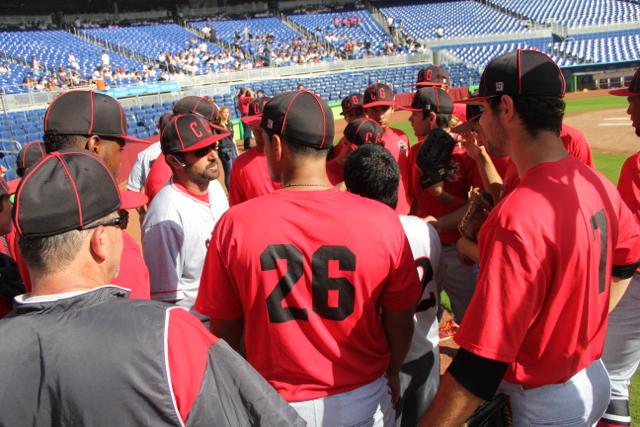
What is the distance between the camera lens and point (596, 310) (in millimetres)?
2121

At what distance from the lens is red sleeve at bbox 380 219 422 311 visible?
2352 millimetres

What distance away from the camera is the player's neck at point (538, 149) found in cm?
209

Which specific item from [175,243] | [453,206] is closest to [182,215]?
[175,243]

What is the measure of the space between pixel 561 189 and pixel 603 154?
40.6 ft

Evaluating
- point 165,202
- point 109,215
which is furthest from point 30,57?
point 109,215

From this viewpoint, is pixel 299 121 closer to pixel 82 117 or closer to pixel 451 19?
pixel 82 117

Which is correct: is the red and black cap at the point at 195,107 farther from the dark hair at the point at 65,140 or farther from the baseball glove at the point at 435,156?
the baseball glove at the point at 435,156

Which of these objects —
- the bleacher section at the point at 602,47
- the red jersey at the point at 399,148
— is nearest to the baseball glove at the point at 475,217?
the red jersey at the point at 399,148

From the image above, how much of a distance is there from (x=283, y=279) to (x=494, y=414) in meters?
1.01

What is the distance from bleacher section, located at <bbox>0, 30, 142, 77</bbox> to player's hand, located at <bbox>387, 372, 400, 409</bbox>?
26.4m

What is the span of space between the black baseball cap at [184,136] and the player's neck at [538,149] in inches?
90.8

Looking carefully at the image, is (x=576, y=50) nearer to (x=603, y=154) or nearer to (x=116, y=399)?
(x=603, y=154)

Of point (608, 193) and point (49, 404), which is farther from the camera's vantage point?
point (608, 193)

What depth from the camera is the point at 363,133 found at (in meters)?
4.47
